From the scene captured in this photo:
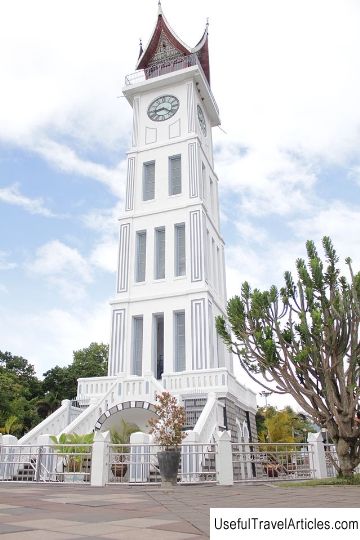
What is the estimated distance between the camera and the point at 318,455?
1367 cm

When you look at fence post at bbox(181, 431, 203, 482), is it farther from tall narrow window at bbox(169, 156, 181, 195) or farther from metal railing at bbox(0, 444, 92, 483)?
tall narrow window at bbox(169, 156, 181, 195)

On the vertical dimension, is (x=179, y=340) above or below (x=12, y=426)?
above

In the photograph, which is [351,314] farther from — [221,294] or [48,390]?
[48,390]

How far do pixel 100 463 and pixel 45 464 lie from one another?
2.68m

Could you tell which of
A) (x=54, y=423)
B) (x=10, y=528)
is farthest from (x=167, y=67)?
(x=10, y=528)

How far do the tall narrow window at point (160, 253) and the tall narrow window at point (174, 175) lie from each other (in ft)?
7.17

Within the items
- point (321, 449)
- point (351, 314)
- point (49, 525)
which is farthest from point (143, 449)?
point (49, 525)

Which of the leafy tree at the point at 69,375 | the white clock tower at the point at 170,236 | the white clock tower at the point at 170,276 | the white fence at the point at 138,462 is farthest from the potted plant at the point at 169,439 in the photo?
the leafy tree at the point at 69,375

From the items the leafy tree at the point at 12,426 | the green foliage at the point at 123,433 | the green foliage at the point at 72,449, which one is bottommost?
the green foliage at the point at 72,449

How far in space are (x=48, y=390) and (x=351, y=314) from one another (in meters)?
26.9

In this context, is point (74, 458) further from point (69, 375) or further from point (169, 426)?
point (69, 375)

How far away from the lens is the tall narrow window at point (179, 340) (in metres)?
20.7

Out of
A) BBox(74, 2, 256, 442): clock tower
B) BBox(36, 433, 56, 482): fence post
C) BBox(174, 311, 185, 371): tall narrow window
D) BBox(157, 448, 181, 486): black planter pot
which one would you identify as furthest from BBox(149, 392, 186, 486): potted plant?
BBox(174, 311, 185, 371): tall narrow window

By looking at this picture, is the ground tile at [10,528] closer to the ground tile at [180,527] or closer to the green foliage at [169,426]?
the ground tile at [180,527]
